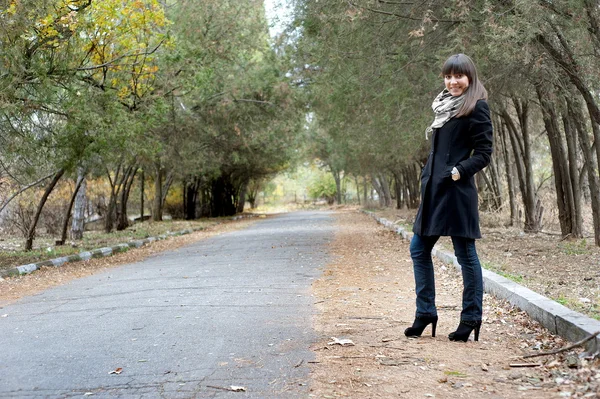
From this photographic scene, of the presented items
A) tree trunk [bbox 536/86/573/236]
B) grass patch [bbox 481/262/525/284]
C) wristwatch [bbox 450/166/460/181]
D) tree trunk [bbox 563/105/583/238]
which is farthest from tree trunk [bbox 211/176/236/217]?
wristwatch [bbox 450/166/460/181]

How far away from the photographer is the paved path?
4.00 m

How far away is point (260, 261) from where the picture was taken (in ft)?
37.8

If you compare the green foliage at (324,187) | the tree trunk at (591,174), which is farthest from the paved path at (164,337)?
the green foliage at (324,187)

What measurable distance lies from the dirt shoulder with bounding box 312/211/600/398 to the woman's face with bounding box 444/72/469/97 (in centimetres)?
195

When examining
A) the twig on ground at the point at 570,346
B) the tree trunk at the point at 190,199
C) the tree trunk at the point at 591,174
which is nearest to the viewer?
the twig on ground at the point at 570,346

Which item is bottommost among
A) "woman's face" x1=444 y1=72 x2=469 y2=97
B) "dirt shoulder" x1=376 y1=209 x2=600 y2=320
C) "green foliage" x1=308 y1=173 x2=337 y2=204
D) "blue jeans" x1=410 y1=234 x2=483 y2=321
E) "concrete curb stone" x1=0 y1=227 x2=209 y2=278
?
"dirt shoulder" x1=376 y1=209 x2=600 y2=320

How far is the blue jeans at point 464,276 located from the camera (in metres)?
4.86

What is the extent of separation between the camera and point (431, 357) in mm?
4477

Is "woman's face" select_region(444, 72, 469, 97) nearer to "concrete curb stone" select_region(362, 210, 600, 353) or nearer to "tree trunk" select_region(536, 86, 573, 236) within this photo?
"concrete curb stone" select_region(362, 210, 600, 353)

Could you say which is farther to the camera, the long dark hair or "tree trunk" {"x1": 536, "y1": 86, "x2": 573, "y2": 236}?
"tree trunk" {"x1": 536, "y1": 86, "x2": 573, "y2": 236}

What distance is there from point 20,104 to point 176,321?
7132 millimetres

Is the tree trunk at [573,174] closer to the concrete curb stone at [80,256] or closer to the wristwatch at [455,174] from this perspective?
the wristwatch at [455,174]

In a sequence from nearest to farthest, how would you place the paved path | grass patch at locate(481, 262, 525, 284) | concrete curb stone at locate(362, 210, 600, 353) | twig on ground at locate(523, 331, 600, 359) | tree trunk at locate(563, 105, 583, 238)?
1. the paved path
2. twig on ground at locate(523, 331, 600, 359)
3. concrete curb stone at locate(362, 210, 600, 353)
4. grass patch at locate(481, 262, 525, 284)
5. tree trunk at locate(563, 105, 583, 238)

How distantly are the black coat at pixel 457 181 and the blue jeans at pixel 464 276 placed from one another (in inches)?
4.8
